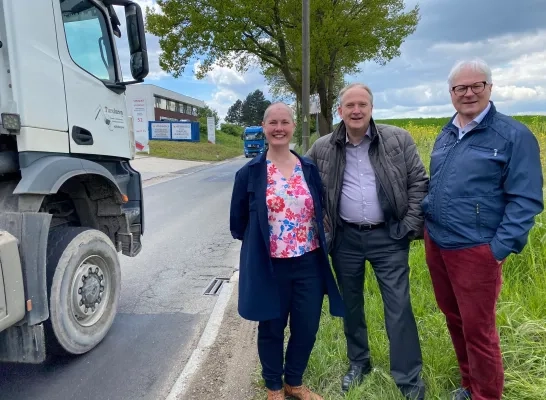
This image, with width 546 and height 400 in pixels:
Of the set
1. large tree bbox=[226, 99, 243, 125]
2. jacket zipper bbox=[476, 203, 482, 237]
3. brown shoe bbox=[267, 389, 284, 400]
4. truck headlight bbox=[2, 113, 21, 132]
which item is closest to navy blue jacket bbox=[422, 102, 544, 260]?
jacket zipper bbox=[476, 203, 482, 237]

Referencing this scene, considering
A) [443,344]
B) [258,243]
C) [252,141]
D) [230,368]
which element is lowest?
[230,368]

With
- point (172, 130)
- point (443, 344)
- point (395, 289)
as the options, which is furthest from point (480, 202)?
point (172, 130)

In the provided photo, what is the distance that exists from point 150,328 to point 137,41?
256 cm

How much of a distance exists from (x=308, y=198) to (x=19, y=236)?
1790mm

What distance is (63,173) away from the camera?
2.99 meters

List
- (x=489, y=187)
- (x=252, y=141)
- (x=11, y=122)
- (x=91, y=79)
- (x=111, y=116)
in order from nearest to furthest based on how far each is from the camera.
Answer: (x=489, y=187) < (x=11, y=122) < (x=91, y=79) < (x=111, y=116) < (x=252, y=141)

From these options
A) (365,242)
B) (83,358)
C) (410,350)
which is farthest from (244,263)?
(83,358)

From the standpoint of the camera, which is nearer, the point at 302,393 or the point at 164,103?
the point at 302,393

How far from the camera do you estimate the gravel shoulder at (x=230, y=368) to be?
290cm

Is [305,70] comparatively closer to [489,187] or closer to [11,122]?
[11,122]

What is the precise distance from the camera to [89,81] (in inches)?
139

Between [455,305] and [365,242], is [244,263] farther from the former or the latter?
[455,305]

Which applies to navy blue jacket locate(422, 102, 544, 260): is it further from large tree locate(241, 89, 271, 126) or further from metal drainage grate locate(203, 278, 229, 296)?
large tree locate(241, 89, 271, 126)

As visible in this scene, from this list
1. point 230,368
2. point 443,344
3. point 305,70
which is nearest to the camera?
point 443,344
